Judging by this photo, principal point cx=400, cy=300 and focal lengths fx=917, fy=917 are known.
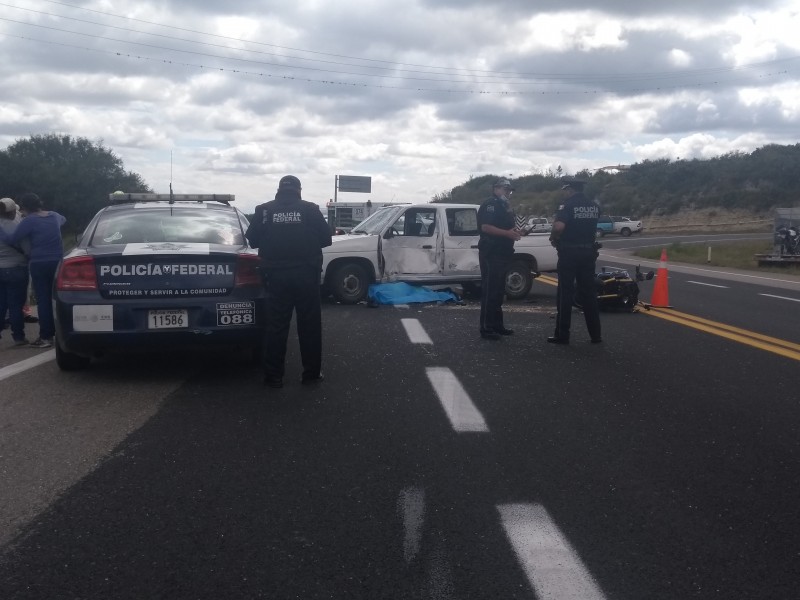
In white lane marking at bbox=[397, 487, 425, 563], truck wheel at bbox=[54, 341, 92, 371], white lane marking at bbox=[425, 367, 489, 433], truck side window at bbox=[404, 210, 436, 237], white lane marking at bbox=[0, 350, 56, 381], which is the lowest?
white lane marking at bbox=[0, 350, 56, 381]

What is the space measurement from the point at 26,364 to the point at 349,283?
635 centimetres

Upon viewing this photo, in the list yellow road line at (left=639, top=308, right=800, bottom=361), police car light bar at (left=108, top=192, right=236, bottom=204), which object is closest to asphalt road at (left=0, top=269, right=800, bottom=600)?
yellow road line at (left=639, top=308, right=800, bottom=361)

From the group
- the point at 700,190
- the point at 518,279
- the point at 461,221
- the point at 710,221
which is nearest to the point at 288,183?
the point at 461,221

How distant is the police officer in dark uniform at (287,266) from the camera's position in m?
7.57

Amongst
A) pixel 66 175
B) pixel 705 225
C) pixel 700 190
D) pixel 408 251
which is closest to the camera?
pixel 408 251

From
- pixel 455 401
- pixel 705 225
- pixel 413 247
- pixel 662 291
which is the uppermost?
pixel 413 247

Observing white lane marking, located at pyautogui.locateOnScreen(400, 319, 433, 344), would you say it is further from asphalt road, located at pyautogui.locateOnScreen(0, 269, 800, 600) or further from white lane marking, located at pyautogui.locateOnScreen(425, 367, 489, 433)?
white lane marking, located at pyautogui.locateOnScreen(425, 367, 489, 433)

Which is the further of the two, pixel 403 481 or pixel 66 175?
pixel 66 175

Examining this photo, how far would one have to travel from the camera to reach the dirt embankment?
67.2 metres

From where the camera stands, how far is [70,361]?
818 centimetres

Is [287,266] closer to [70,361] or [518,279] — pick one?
[70,361]

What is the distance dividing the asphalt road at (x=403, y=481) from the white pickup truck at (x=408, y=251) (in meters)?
5.38

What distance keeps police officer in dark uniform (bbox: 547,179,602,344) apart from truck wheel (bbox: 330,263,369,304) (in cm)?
474

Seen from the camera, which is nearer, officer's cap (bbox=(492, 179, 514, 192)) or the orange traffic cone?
officer's cap (bbox=(492, 179, 514, 192))
